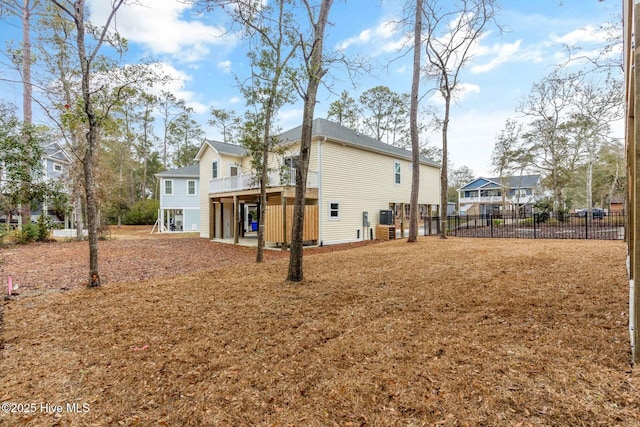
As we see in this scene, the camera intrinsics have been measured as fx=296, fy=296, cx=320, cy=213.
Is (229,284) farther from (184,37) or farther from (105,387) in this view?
(184,37)

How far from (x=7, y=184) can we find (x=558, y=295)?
30.6 ft

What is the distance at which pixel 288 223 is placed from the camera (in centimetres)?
1372

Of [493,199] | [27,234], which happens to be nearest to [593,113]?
[493,199]

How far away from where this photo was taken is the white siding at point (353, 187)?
1477cm

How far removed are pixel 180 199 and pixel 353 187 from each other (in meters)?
16.6

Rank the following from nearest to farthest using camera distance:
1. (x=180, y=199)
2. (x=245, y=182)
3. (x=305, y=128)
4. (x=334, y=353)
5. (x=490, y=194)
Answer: (x=334, y=353), (x=305, y=128), (x=245, y=182), (x=180, y=199), (x=490, y=194)

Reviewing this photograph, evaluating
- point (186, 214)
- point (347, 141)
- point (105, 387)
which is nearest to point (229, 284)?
point (105, 387)

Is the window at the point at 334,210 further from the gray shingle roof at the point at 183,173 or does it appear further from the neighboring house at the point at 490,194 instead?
the neighboring house at the point at 490,194

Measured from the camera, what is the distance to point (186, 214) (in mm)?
26219

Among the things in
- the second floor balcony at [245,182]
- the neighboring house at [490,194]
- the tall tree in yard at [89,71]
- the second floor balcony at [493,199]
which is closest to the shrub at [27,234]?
the second floor balcony at [245,182]

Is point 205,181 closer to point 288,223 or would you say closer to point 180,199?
point 180,199

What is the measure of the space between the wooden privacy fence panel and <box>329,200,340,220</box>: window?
3.31 feet

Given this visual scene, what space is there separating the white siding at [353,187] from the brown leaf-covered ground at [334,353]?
9.14 meters

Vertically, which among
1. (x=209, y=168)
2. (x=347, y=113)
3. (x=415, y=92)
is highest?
(x=347, y=113)
